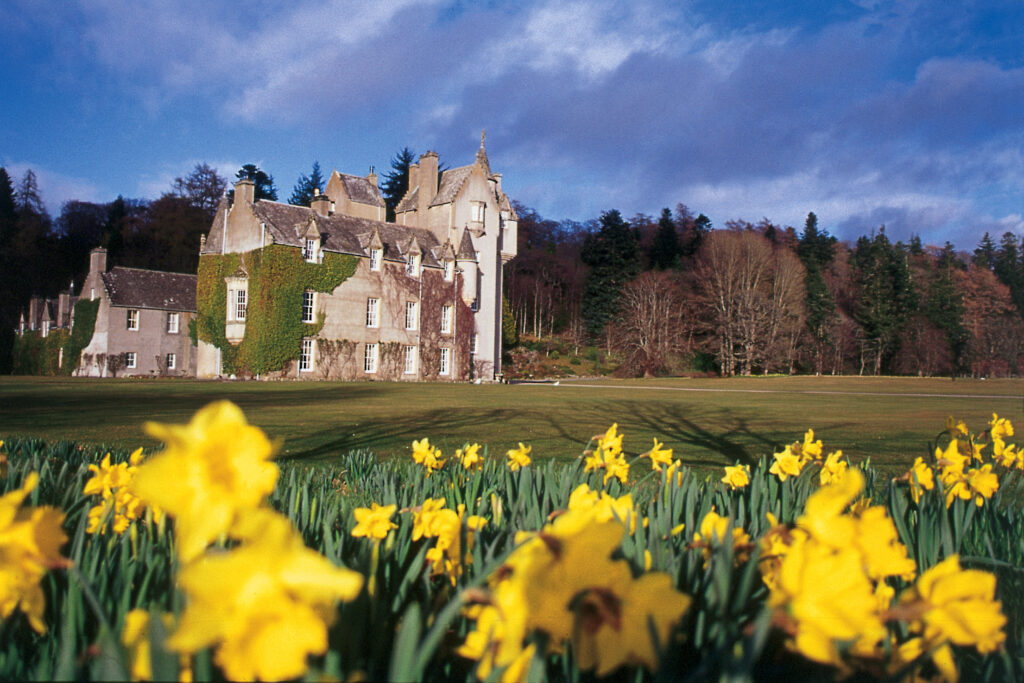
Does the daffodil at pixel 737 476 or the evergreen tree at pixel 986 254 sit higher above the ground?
the evergreen tree at pixel 986 254

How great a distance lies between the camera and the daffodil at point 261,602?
729 millimetres

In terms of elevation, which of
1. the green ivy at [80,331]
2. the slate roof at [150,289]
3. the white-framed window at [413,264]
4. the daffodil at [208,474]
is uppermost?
the white-framed window at [413,264]

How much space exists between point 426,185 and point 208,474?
40757mm

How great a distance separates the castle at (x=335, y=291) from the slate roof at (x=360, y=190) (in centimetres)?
7

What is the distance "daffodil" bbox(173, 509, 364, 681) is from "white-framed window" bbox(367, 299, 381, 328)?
3595 centimetres

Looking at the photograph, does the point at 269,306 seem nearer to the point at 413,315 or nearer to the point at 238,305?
the point at 238,305

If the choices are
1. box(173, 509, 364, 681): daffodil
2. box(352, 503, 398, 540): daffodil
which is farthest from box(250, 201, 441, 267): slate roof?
box(173, 509, 364, 681): daffodil

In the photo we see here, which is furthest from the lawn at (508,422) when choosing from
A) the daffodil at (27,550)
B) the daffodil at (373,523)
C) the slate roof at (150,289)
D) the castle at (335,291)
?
the slate roof at (150,289)

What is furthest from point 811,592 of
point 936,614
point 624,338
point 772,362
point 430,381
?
point 772,362

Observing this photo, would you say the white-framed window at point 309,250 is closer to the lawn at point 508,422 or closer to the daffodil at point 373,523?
the lawn at point 508,422

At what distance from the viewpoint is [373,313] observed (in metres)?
36.2

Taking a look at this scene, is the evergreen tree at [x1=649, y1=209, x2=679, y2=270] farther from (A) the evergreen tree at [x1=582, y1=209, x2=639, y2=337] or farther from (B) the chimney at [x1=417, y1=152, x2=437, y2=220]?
(B) the chimney at [x1=417, y1=152, x2=437, y2=220]

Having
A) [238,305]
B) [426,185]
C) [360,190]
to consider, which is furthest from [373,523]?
[360,190]

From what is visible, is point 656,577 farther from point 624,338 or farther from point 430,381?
point 624,338
